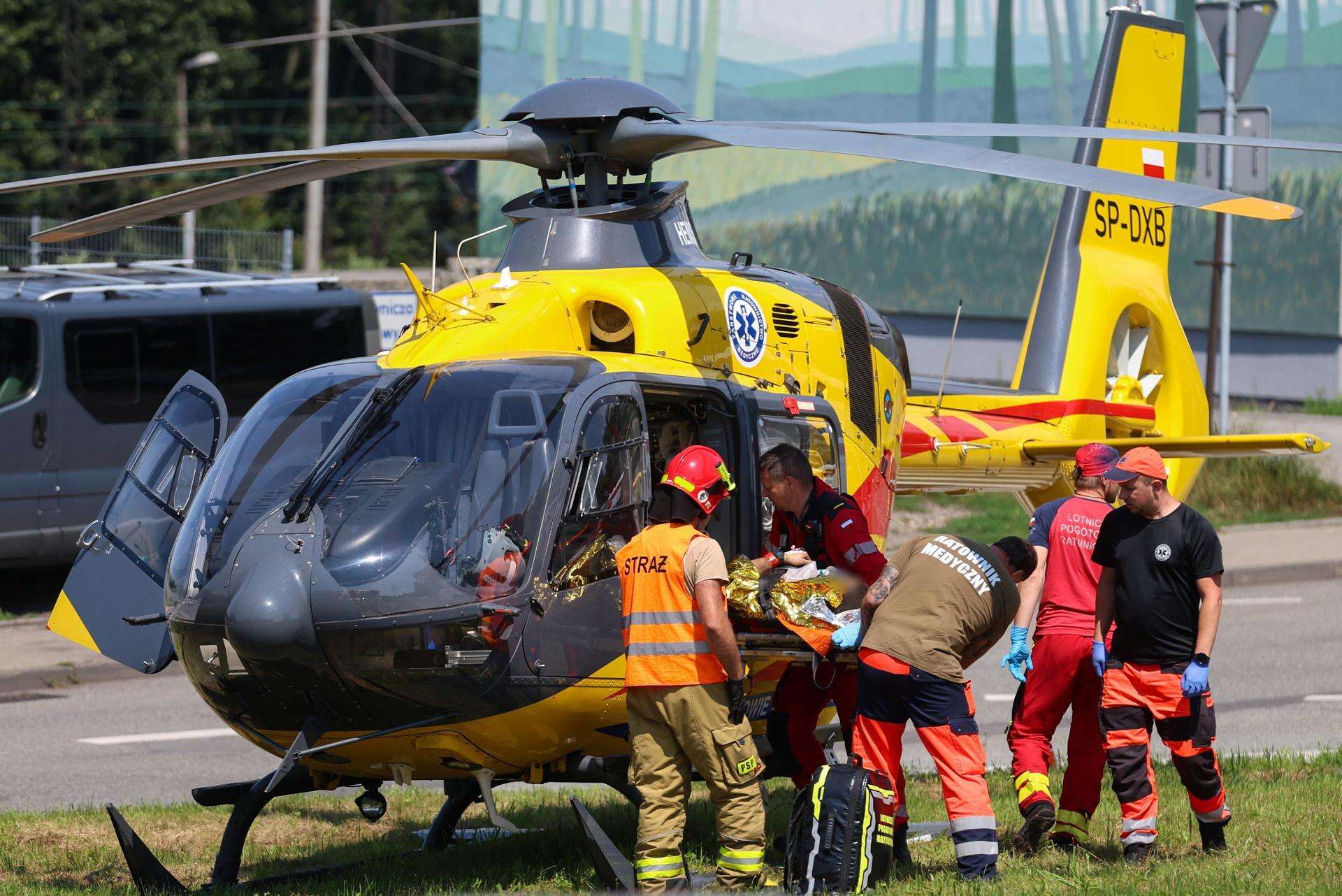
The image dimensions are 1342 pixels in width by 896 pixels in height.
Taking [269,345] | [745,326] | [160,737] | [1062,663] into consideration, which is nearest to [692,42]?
[269,345]

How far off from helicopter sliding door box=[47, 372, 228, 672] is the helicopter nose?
122cm

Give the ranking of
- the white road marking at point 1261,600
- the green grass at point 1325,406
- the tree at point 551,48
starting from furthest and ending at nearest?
the tree at point 551,48 < the green grass at point 1325,406 < the white road marking at point 1261,600

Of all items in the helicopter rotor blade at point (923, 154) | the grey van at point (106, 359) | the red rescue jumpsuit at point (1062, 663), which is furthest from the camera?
the grey van at point (106, 359)

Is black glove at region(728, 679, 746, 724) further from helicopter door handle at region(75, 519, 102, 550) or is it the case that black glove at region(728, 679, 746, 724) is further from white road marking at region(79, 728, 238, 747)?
white road marking at region(79, 728, 238, 747)

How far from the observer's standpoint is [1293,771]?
870cm

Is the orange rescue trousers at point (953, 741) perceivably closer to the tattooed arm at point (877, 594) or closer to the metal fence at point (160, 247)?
the tattooed arm at point (877, 594)

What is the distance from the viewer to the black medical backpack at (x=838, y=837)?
6316 millimetres

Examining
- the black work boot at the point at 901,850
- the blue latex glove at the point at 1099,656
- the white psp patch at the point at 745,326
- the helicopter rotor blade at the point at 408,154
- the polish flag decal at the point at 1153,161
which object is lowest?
the black work boot at the point at 901,850

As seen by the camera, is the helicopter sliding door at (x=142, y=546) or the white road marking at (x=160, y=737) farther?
the white road marking at (x=160, y=737)

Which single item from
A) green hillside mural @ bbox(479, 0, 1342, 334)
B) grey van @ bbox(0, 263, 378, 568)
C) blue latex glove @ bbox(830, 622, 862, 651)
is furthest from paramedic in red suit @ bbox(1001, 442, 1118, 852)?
green hillside mural @ bbox(479, 0, 1342, 334)

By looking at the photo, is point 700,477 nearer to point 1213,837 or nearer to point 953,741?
point 953,741

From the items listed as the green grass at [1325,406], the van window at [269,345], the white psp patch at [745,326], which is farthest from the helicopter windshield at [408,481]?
the green grass at [1325,406]

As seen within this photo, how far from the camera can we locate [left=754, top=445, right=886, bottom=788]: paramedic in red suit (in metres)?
7.05

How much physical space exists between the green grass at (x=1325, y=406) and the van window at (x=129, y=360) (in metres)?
15.8
